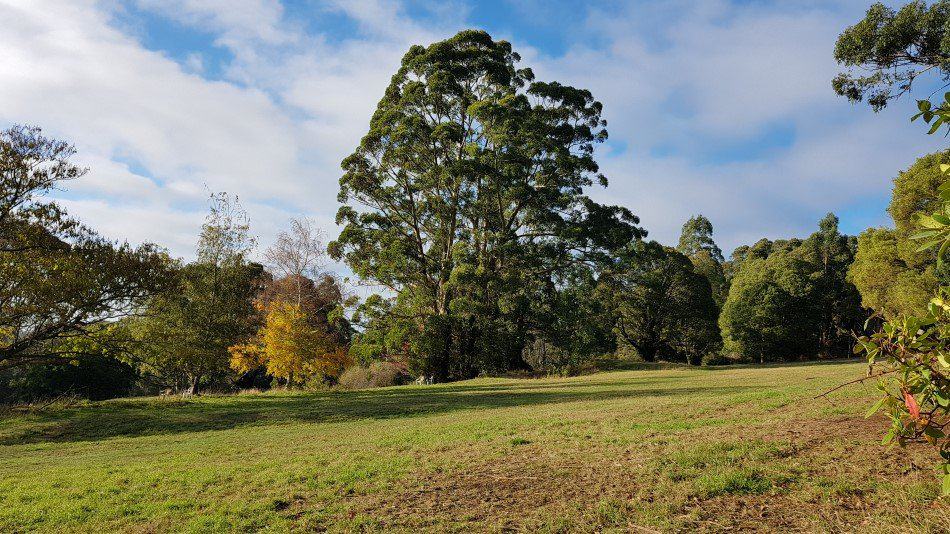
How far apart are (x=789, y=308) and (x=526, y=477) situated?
43.7m

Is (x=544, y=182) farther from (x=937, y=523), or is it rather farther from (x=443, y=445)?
(x=937, y=523)

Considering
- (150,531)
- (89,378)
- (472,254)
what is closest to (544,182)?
(472,254)

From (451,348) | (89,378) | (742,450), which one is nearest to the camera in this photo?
(742,450)

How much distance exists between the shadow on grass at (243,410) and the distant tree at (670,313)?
22.8m

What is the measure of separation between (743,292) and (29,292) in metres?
43.5

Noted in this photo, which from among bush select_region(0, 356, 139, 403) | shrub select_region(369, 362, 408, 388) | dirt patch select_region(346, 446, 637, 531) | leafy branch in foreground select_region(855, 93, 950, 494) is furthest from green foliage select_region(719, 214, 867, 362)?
bush select_region(0, 356, 139, 403)

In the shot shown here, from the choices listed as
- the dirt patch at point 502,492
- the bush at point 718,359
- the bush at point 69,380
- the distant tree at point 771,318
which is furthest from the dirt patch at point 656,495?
the distant tree at point 771,318

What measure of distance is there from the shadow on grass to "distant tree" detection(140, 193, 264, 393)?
6.16 feet

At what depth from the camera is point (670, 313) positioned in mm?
41188

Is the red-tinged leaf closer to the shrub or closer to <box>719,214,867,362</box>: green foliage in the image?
the shrub

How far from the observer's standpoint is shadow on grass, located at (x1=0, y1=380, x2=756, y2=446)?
45.7 ft

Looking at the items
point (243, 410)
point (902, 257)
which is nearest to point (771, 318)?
point (902, 257)

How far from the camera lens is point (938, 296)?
231cm

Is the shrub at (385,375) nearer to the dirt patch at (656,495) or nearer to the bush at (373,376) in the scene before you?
the bush at (373,376)
